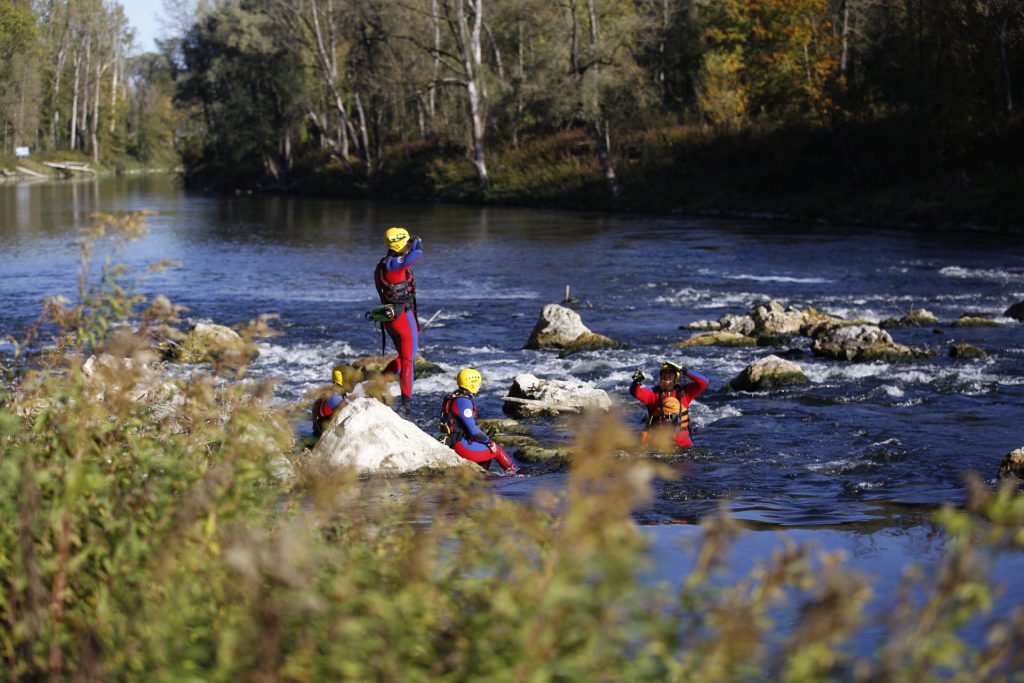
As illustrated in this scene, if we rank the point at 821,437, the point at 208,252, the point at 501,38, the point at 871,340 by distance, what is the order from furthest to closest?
the point at 501,38 → the point at 208,252 → the point at 871,340 → the point at 821,437

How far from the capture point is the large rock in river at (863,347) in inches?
625

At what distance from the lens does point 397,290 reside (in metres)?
13.2

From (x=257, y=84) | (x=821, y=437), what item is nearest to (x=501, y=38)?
(x=257, y=84)

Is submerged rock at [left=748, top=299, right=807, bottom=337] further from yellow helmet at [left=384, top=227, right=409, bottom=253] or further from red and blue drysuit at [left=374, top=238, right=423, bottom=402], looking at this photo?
yellow helmet at [left=384, top=227, right=409, bottom=253]

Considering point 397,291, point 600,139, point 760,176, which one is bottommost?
point 397,291

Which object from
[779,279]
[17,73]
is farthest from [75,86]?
[779,279]

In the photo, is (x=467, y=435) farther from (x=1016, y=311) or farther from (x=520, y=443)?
(x=1016, y=311)

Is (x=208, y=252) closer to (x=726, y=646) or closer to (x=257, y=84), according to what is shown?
(x=726, y=646)

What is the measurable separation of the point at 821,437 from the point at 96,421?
8695 mm

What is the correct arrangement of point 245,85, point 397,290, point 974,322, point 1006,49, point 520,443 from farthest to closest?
point 245,85 < point 1006,49 < point 974,322 < point 397,290 < point 520,443

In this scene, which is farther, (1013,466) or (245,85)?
(245,85)

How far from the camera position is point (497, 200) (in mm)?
47844

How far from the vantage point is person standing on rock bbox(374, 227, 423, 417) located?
42.9 feet

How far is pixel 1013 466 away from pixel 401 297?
6506mm
